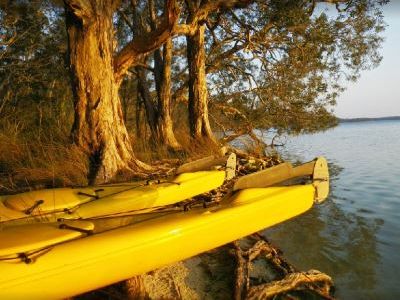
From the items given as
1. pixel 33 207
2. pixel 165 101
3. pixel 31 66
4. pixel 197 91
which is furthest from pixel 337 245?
pixel 31 66

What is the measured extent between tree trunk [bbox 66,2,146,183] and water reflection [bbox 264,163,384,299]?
314 centimetres

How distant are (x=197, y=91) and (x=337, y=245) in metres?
6.53

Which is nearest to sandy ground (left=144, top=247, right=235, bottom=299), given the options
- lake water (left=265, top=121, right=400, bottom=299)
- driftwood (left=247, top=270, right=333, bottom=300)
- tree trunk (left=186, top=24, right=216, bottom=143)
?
driftwood (left=247, top=270, right=333, bottom=300)

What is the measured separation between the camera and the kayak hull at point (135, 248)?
8.97 feet

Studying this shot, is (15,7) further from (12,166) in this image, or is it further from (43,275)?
(43,275)

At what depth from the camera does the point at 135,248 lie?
3.12 meters

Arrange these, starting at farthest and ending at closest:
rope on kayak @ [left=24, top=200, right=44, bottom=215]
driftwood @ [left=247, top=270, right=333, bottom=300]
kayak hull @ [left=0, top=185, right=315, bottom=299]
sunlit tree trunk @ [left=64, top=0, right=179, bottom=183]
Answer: sunlit tree trunk @ [left=64, top=0, right=179, bottom=183] → rope on kayak @ [left=24, top=200, right=44, bottom=215] → driftwood @ [left=247, top=270, right=333, bottom=300] → kayak hull @ [left=0, top=185, right=315, bottom=299]

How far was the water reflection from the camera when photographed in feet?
15.3

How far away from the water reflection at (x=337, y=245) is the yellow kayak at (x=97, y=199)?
1674 mm

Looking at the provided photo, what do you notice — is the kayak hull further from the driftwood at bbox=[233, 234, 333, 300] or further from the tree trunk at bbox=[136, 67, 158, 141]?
the tree trunk at bbox=[136, 67, 158, 141]

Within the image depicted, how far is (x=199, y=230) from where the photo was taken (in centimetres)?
350

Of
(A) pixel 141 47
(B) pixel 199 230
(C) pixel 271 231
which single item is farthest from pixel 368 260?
(A) pixel 141 47

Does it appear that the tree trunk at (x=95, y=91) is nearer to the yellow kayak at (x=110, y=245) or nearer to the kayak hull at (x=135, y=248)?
the yellow kayak at (x=110, y=245)

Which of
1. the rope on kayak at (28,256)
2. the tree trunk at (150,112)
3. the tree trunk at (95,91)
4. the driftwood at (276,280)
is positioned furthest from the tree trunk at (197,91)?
the rope on kayak at (28,256)
